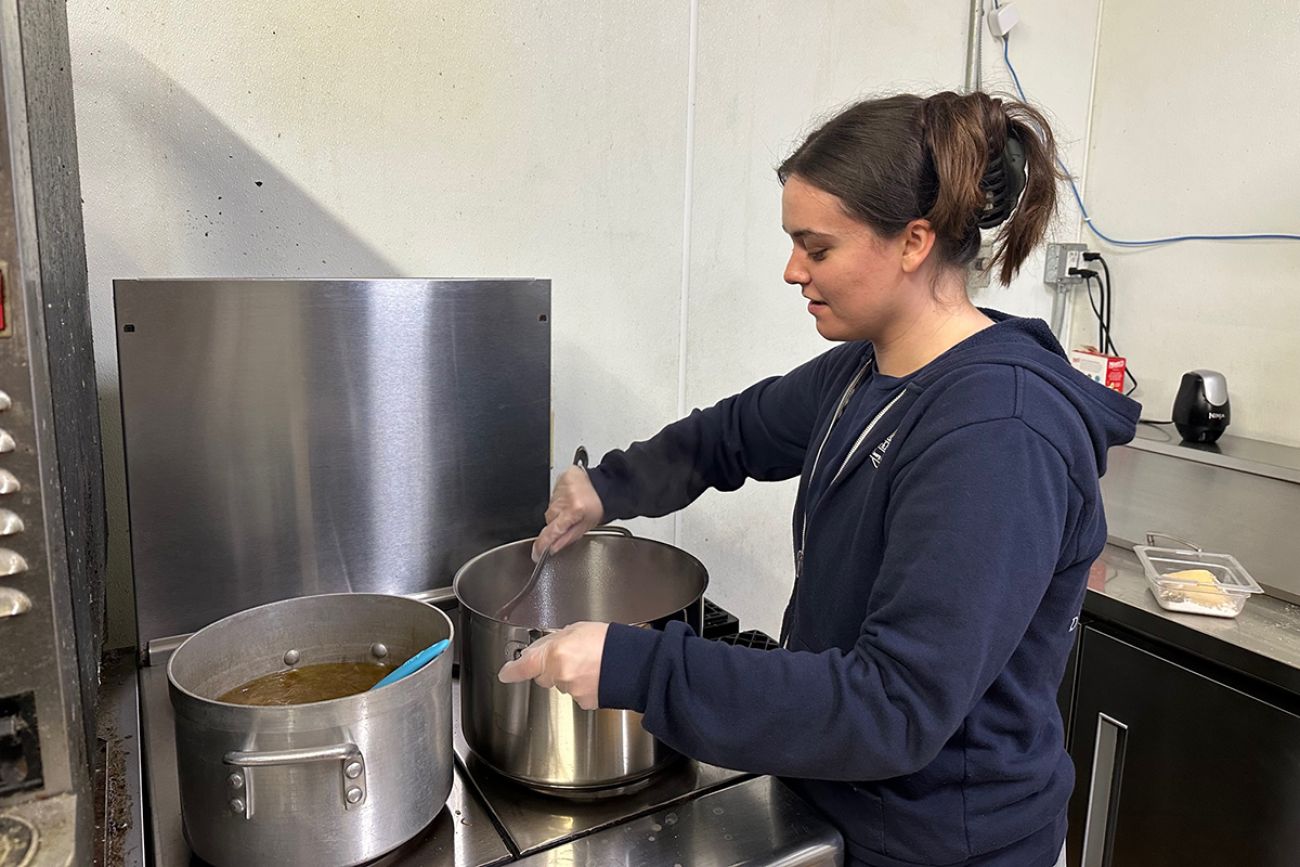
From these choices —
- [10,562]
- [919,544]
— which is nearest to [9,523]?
[10,562]

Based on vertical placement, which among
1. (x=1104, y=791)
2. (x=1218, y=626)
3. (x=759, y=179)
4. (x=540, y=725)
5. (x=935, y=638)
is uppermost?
(x=759, y=179)

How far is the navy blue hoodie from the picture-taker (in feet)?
2.20

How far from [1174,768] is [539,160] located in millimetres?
1331

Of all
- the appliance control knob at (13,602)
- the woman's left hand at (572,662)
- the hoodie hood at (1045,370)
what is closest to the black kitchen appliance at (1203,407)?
the hoodie hood at (1045,370)

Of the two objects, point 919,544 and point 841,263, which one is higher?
point 841,263

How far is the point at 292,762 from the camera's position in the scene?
2.09 feet

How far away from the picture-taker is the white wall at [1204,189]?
171cm

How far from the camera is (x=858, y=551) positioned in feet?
2.58

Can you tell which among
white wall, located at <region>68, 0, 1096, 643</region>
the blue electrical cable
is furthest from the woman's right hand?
the blue electrical cable

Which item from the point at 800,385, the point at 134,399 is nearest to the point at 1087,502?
the point at 800,385

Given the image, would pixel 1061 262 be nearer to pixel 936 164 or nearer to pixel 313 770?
pixel 936 164

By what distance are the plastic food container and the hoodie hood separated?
2.36 ft

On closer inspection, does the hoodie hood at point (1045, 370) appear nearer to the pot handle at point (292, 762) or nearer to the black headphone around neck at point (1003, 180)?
the black headphone around neck at point (1003, 180)

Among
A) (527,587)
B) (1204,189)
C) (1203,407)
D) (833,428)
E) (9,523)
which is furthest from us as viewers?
(1204,189)
